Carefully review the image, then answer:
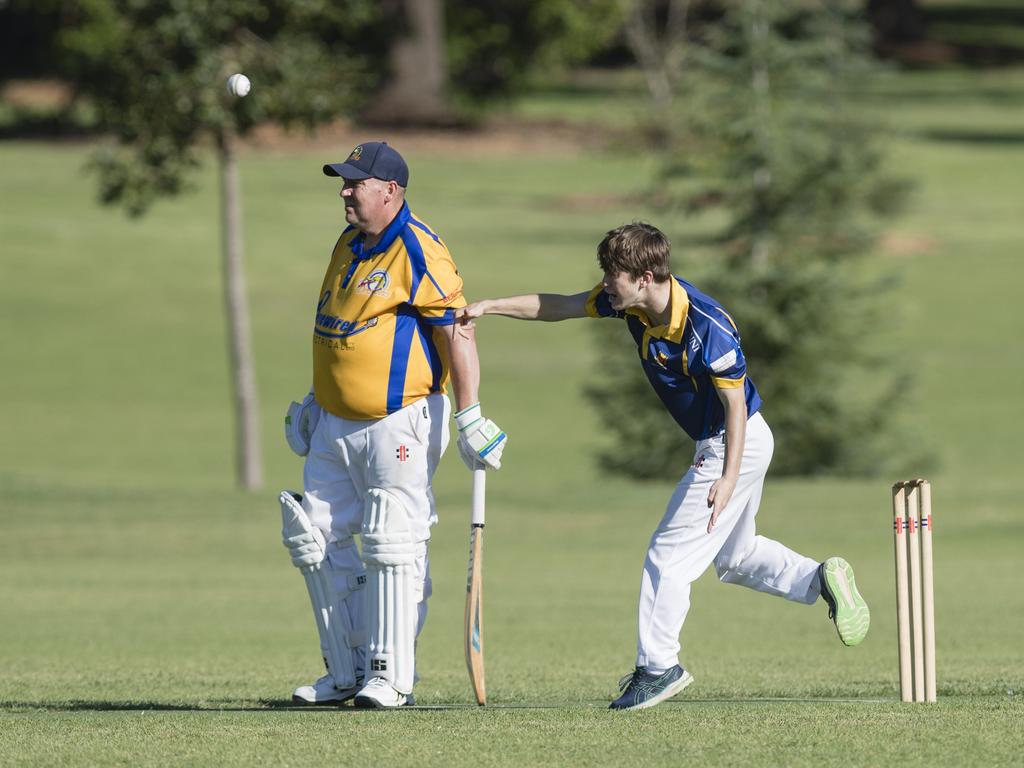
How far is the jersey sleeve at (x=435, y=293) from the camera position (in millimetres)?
7414

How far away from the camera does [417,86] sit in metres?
55.9

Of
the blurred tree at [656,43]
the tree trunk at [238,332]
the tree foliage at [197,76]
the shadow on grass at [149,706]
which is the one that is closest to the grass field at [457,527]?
the shadow on grass at [149,706]

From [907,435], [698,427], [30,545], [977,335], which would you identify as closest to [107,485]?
[30,545]

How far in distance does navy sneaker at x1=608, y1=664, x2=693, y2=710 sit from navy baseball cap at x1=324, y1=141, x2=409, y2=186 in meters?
2.16

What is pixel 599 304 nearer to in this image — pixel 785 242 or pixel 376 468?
pixel 376 468

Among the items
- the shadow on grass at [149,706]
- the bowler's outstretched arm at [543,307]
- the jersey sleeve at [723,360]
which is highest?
the bowler's outstretched arm at [543,307]

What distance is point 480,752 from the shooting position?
6.35m

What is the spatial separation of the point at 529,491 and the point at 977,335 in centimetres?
1708

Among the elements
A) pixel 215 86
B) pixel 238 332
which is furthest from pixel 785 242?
pixel 215 86

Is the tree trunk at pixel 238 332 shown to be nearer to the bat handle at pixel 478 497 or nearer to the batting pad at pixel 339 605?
the batting pad at pixel 339 605

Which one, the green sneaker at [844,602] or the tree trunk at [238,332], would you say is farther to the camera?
the tree trunk at [238,332]

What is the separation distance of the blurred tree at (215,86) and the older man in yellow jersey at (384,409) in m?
12.9

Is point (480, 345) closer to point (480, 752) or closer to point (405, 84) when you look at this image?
point (405, 84)

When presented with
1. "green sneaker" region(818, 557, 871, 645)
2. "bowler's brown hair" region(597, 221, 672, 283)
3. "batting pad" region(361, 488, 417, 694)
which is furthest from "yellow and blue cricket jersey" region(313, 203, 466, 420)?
"green sneaker" region(818, 557, 871, 645)
